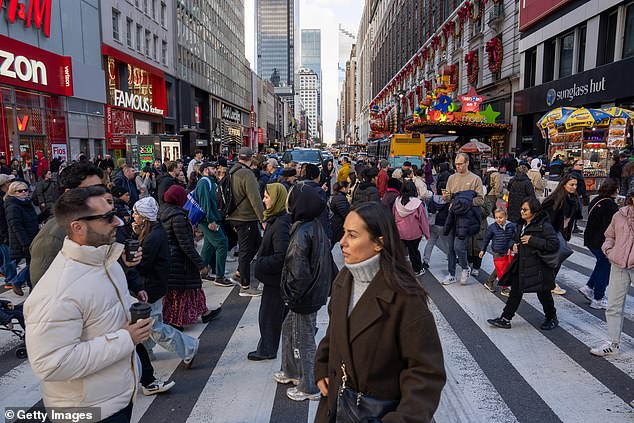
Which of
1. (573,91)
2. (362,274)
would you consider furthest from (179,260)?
(573,91)

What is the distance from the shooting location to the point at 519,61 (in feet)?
100

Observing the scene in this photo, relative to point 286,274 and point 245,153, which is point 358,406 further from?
point 245,153

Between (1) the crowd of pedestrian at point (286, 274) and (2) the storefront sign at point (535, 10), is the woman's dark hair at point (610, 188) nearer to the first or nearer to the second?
(1) the crowd of pedestrian at point (286, 274)

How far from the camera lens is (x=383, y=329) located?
2201 millimetres

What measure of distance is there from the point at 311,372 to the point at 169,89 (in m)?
42.4

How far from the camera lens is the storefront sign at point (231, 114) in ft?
224

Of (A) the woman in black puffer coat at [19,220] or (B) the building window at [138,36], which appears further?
(B) the building window at [138,36]

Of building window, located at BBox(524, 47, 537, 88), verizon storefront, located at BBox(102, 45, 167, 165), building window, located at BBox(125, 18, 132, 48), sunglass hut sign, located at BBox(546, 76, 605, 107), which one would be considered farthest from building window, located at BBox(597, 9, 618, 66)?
building window, located at BBox(125, 18, 132, 48)

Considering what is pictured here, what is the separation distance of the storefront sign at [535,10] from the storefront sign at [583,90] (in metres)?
3.86

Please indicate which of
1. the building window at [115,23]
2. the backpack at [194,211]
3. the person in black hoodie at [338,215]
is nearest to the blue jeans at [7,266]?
the backpack at [194,211]

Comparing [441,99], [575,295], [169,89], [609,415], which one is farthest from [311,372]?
[169,89]

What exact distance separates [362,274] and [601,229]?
5.88 meters

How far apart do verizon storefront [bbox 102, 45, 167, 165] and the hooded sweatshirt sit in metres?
18.5

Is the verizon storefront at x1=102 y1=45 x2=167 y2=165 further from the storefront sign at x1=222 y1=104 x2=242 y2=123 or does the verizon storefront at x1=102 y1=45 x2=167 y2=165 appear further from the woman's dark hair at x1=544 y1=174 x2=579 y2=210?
the storefront sign at x1=222 y1=104 x2=242 y2=123
